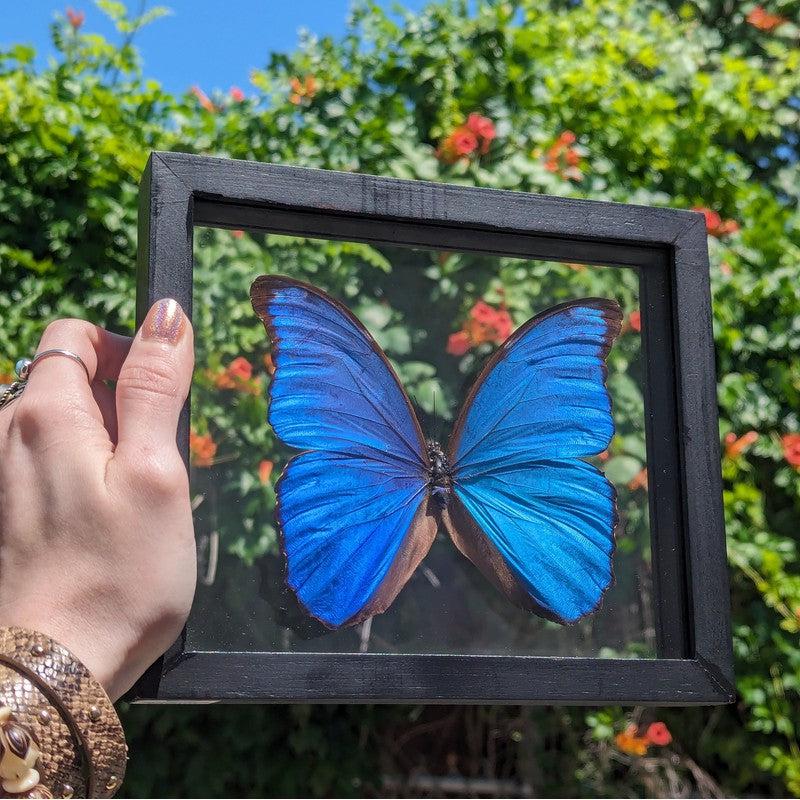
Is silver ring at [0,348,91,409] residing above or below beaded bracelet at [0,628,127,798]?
above

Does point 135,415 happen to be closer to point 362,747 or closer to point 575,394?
point 575,394

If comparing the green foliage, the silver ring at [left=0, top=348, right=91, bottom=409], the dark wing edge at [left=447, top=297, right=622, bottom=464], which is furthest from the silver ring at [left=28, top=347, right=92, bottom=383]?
the green foliage

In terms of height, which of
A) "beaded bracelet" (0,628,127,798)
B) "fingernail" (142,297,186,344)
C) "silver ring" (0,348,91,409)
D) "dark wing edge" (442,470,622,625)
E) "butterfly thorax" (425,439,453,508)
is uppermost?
"fingernail" (142,297,186,344)

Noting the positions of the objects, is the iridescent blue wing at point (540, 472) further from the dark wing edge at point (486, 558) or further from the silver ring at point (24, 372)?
the silver ring at point (24, 372)

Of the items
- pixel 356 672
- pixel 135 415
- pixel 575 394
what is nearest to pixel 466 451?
pixel 575 394

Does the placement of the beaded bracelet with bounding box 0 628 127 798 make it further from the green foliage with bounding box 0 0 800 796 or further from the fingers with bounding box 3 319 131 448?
the green foliage with bounding box 0 0 800 796

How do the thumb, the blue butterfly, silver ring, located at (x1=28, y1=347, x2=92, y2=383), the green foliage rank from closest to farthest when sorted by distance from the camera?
1. the thumb
2. silver ring, located at (x1=28, y1=347, x2=92, y2=383)
3. the blue butterfly
4. the green foliage

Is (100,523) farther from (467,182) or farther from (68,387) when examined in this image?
(467,182)

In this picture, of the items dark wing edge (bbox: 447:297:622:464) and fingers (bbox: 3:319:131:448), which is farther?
dark wing edge (bbox: 447:297:622:464)
